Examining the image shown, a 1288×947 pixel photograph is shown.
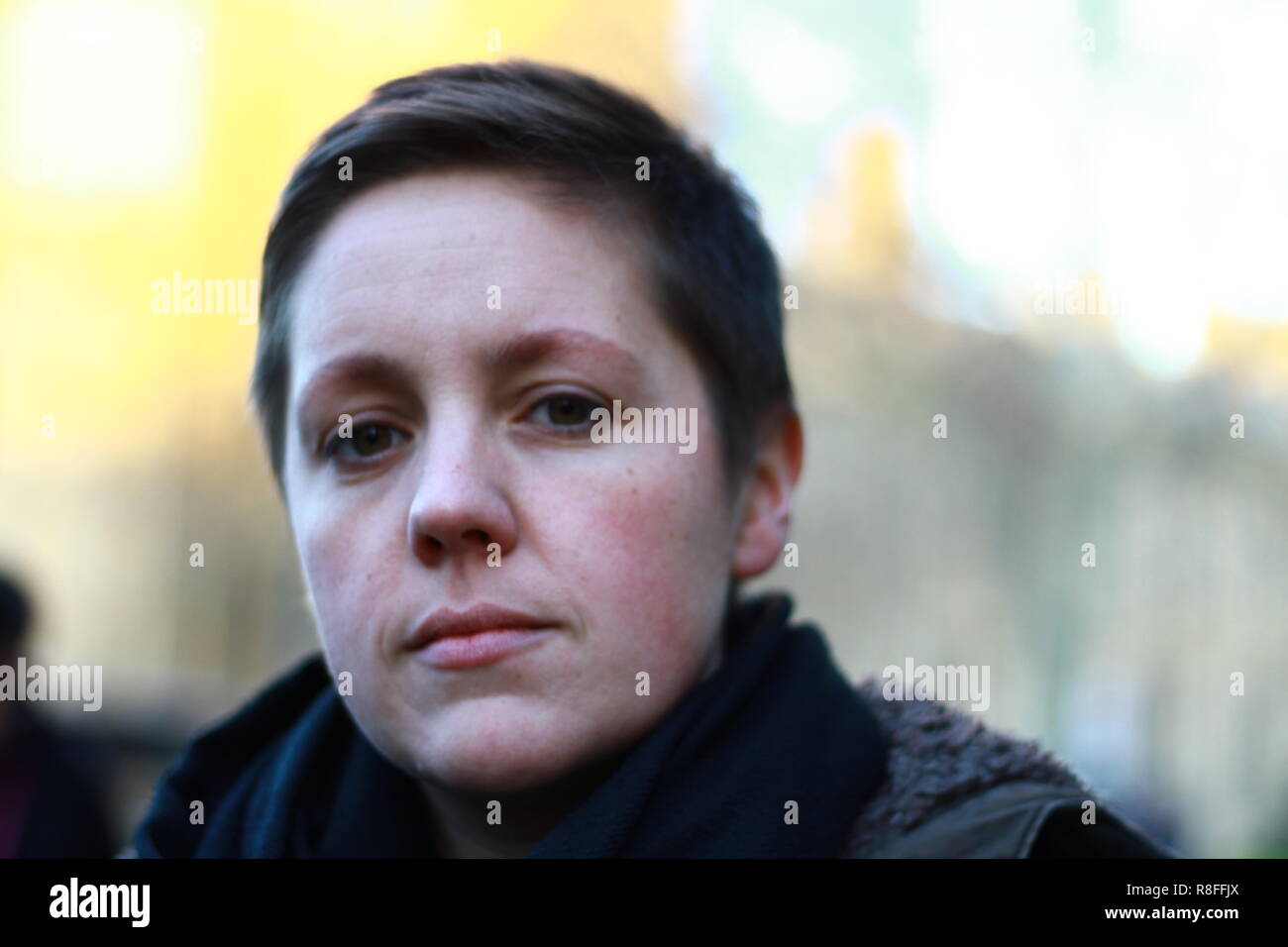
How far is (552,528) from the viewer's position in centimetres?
167

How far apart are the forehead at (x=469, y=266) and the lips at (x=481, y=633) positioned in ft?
1.31

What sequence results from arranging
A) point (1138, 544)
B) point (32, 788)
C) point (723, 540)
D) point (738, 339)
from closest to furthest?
point (723, 540), point (738, 339), point (32, 788), point (1138, 544)

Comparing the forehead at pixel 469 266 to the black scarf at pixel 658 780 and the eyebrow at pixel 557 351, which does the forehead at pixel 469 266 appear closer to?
the eyebrow at pixel 557 351

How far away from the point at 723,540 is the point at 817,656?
28 centimetres

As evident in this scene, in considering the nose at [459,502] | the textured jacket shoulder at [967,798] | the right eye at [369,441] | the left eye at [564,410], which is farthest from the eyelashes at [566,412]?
the textured jacket shoulder at [967,798]

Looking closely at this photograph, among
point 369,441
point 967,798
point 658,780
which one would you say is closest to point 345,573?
point 369,441

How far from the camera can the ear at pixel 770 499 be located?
1.98 metres

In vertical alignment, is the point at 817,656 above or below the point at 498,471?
below

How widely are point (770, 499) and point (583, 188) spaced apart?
0.61m

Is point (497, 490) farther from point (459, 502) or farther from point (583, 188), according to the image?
point (583, 188)

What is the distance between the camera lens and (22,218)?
44.7ft

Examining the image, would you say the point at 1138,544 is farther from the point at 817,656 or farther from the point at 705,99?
the point at 817,656

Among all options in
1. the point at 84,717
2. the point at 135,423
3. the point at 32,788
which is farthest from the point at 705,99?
the point at 32,788

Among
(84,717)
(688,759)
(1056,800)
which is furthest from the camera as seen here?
(84,717)
